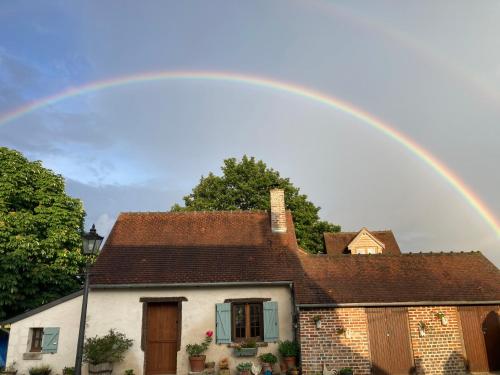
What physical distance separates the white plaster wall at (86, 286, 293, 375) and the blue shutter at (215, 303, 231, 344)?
0.60 ft

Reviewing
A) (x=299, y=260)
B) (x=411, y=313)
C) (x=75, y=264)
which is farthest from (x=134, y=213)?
(x=411, y=313)

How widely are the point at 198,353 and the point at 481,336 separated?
27.9 feet

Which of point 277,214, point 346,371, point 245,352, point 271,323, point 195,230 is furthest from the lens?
point 277,214

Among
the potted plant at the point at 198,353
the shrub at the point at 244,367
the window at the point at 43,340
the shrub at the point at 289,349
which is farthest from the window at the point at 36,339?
the shrub at the point at 289,349

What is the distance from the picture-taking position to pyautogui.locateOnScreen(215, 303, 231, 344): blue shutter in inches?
492

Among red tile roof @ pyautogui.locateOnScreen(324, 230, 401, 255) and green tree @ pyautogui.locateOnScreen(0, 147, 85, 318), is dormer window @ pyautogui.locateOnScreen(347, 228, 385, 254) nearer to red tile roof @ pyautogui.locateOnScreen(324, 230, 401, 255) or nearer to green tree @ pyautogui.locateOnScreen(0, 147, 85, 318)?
red tile roof @ pyautogui.locateOnScreen(324, 230, 401, 255)

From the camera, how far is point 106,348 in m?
11.8

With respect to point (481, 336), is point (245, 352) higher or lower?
lower

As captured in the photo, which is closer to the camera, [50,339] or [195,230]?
[50,339]

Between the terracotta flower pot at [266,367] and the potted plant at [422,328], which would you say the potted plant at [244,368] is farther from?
the potted plant at [422,328]

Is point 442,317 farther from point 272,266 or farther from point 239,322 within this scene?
point 239,322

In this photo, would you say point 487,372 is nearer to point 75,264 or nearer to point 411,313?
point 411,313

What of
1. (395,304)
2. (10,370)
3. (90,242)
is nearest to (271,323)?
(395,304)

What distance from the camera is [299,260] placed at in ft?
46.3
